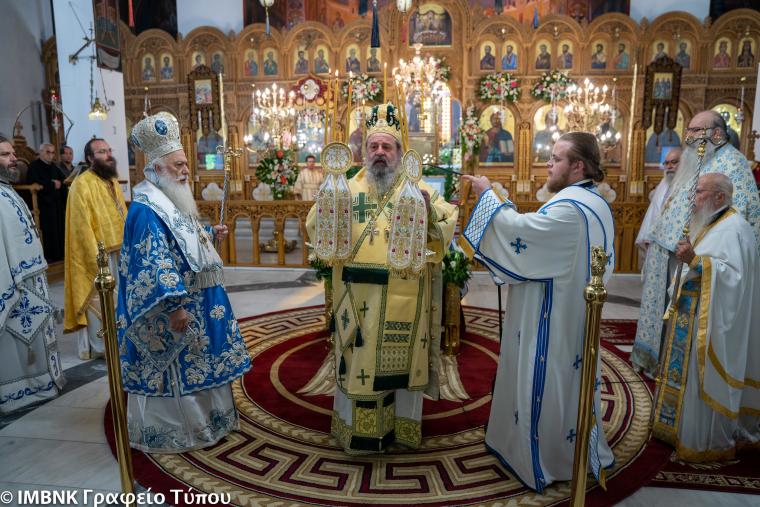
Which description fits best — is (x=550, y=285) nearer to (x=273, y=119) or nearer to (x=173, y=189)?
(x=173, y=189)

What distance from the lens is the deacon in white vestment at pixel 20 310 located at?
383cm

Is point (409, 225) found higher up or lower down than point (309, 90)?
lower down

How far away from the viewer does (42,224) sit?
29.2 feet

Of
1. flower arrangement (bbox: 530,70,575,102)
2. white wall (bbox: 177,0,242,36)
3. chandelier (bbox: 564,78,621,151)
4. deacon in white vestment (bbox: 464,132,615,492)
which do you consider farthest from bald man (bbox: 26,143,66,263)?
flower arrangement (bbox: 530,70,575,102)

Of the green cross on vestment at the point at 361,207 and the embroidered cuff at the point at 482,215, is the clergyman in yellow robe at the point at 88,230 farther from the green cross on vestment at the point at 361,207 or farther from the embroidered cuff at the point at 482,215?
the embroidered cuff at the point at 482,215

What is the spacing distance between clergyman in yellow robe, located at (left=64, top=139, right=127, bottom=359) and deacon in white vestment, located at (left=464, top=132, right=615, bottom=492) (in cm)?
356

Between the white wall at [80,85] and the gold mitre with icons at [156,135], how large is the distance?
6.25 m

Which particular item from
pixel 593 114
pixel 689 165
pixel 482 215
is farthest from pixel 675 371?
pixel 593 114

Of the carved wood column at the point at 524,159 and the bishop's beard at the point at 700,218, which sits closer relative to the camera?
the bishop's beard at the point at 700,218

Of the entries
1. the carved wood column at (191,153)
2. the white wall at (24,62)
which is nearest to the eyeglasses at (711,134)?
the carved wood column at (191,153)

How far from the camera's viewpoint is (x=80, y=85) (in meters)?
8.62

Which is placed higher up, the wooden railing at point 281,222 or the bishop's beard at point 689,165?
the bishop's beard at point 689,165

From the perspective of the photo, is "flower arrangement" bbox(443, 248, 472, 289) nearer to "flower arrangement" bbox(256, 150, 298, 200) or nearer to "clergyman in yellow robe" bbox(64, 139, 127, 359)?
"clergyman in yellow robe" bbox(64, 139, 127, 359)

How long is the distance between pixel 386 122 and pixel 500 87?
1057 cm
